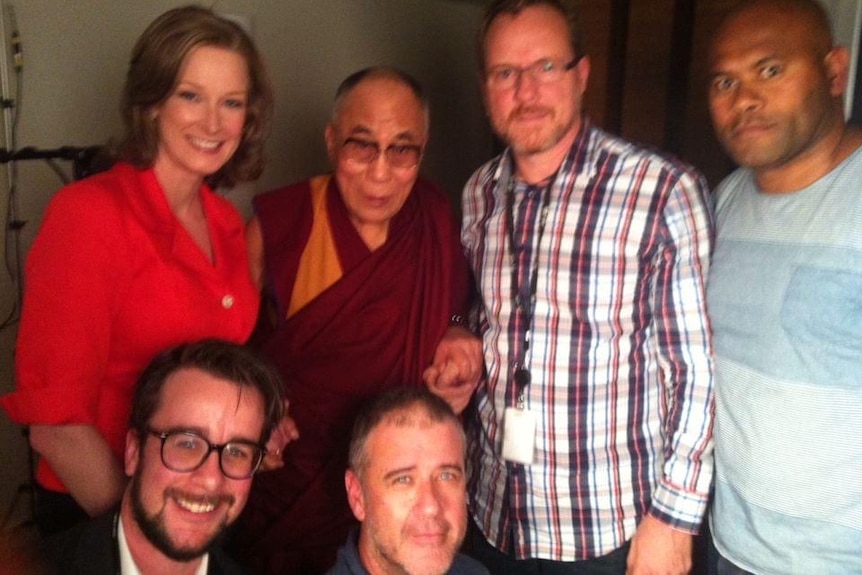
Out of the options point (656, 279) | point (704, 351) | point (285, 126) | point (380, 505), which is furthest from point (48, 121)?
point (704, 351)

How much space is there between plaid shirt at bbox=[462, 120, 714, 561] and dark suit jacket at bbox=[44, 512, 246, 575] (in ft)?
2.32

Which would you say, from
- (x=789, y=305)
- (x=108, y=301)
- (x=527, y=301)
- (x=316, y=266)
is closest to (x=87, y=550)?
(x=108, y=301)

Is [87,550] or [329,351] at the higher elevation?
[329,351]

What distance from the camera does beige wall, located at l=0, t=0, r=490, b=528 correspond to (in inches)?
72.5

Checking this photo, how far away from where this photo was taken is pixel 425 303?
1.58 metres

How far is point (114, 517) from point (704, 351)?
1021 millimetres

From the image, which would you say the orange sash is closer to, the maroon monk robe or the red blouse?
the maroon monk robe

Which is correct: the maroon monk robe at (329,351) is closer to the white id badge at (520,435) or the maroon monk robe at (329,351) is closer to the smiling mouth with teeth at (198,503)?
the white id badge at (520,435)

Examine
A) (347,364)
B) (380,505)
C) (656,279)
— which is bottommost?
(380,505)

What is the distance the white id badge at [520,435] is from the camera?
134 centimetres

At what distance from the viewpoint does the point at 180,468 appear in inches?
44.8

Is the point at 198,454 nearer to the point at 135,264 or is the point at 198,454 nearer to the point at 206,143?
the point at 135,264

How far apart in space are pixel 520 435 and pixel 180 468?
61 centimetres

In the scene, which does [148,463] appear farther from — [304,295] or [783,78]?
[783,78]
